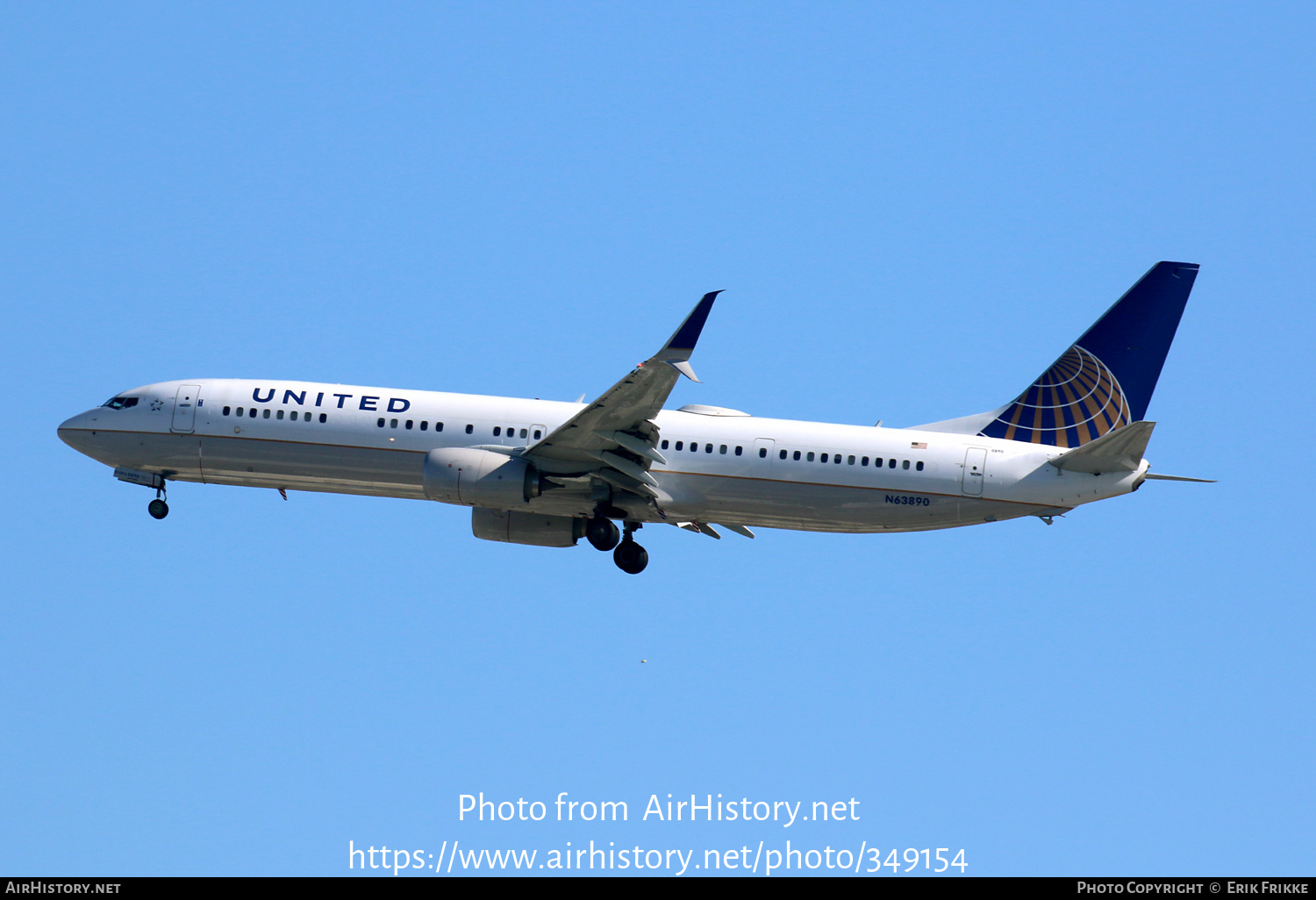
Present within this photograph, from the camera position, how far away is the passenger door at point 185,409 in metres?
40.2

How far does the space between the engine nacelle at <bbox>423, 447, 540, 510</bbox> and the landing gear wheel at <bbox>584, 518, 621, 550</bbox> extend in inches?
91.9

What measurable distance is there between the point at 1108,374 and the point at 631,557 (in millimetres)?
13640

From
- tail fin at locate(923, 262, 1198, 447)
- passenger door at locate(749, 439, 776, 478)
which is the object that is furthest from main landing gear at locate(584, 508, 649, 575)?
tail fin at locate(923, 262, 1198, 447)

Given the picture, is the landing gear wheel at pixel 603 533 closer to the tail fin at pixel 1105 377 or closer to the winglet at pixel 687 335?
the winglet at pixel 687 335

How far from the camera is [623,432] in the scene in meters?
36.7

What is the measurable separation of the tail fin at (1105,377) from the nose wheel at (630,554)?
836cm

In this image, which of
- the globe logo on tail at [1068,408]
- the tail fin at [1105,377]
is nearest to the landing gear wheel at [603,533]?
the tail fin at [1105,377]

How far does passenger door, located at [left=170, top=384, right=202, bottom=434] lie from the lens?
4016cm

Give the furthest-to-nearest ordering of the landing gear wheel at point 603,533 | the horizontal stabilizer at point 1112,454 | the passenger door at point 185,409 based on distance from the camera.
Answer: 1. the passenger door at point 185,409
2. the landing gear wheel at point 603,533
3. the horizontal stabilizer at point 1112,454

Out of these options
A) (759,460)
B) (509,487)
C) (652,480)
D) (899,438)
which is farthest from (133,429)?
(899,438)

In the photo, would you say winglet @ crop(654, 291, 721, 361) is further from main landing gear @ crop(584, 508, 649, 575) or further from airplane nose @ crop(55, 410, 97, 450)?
airplane nose @ crop(55, 410, 97, 450)

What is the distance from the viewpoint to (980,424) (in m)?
39.4
